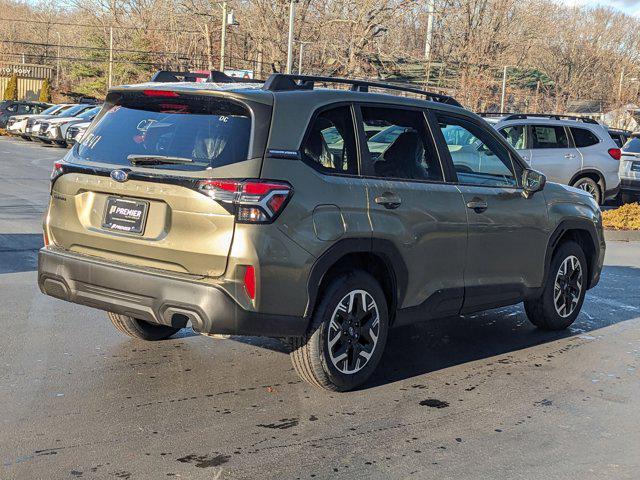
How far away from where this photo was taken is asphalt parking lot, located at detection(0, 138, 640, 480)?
4.35 metres

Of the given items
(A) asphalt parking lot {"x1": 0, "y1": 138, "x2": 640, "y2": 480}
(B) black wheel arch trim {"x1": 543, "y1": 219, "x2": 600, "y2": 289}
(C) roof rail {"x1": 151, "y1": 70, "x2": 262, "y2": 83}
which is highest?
(C) roof rail {"x1": 151, "y1": 70, "x2": 262, "y2": 83}

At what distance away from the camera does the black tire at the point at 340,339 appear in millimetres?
5320

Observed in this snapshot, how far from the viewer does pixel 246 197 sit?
486cm

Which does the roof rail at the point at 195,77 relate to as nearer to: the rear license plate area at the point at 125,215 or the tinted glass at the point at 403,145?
the tinted glass at the point at 403,145

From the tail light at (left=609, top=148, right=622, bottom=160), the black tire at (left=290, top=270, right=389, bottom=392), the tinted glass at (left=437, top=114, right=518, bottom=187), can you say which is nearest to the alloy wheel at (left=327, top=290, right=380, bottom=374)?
the black tire at (left=290, top=270, right=389, bottom=392)

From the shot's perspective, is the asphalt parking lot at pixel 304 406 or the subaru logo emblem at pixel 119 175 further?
the subaru logo emblem at pixel 119 175

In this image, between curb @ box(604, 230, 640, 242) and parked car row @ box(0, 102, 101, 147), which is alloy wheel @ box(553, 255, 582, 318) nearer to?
curb @ box(604, 230, 640, 242)

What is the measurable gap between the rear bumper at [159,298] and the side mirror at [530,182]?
2.50 metres

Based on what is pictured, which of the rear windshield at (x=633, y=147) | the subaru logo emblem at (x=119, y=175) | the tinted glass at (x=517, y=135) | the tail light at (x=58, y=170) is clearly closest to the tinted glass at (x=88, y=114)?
the rear windshield at (x=633, y=147)

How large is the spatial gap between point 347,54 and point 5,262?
4377 centimetres

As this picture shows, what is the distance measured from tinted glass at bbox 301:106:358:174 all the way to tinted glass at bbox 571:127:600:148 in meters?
12.9

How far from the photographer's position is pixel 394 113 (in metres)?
6.05

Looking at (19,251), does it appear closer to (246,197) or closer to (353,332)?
(353,332)

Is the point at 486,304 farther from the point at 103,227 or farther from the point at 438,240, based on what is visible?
the point at 103,227
